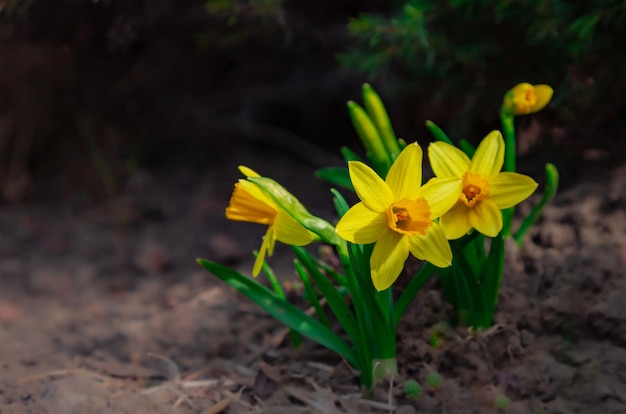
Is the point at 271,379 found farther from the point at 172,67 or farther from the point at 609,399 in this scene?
the point at 172,67

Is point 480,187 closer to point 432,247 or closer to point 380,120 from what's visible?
point 432,247

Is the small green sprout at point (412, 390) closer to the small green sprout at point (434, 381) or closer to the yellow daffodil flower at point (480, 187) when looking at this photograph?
the small green sprout at point (434, 381)

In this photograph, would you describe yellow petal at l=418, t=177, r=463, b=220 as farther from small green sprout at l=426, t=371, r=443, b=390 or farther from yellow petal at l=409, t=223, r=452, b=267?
small green sprout at l=426, t=371, r=443, b=390

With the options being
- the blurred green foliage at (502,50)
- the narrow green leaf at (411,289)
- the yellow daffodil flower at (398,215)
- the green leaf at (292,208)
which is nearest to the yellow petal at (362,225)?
the yellow daffodil flower at (398,215)

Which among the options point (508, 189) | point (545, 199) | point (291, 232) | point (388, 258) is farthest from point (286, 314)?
point (545, 199)

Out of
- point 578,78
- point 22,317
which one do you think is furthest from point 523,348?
point 22,317

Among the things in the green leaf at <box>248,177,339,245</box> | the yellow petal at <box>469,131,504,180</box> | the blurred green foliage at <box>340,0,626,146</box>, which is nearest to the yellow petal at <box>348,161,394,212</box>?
the green leaf at <box>248,177,339,245</box>
